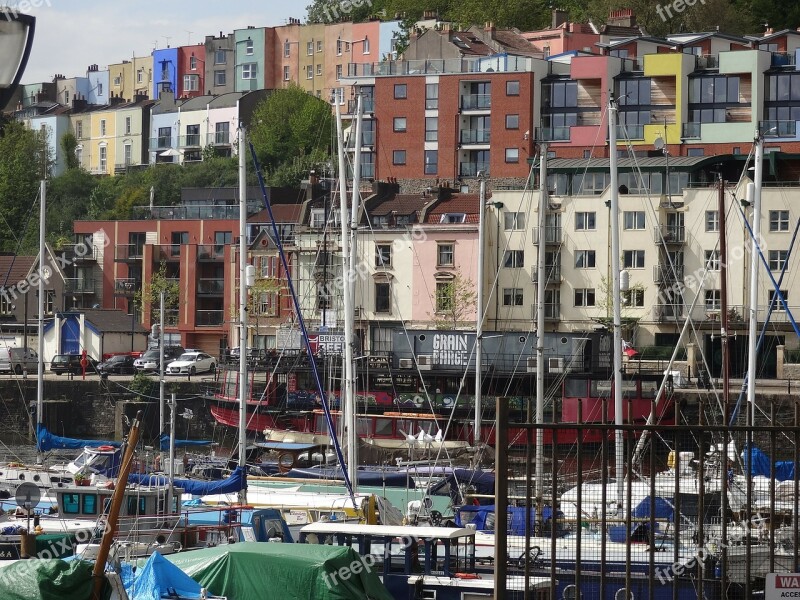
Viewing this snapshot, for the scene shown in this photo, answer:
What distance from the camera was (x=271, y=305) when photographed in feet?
253

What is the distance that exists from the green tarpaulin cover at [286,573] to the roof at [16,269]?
6662 cm

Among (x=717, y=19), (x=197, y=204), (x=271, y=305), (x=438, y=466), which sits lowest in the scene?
(x=438, y=466)

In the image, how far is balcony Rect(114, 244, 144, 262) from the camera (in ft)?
298

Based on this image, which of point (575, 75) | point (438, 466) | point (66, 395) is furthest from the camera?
point (575, 75)

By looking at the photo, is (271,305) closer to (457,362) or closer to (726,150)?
(457,362)

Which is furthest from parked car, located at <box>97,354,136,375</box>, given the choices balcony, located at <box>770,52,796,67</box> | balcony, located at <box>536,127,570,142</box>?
Result: balcony, located at <box>770,52,796,67</box>

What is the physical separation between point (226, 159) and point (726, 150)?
152 ft

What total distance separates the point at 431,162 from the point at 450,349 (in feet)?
101

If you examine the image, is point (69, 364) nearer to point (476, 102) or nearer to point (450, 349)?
point (450, 349)

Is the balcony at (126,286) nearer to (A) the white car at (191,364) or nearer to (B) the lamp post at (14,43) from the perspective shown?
(A) the white car at (191,364)

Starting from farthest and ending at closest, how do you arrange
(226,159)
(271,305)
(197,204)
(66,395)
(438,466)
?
(226,159), (197,204), (271,305), (66,395), (438,466)

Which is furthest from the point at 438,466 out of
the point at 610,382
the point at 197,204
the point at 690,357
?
the point at 197,204

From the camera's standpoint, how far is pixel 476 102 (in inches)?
3465

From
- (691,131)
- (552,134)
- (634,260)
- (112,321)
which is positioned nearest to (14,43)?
(634,260)
